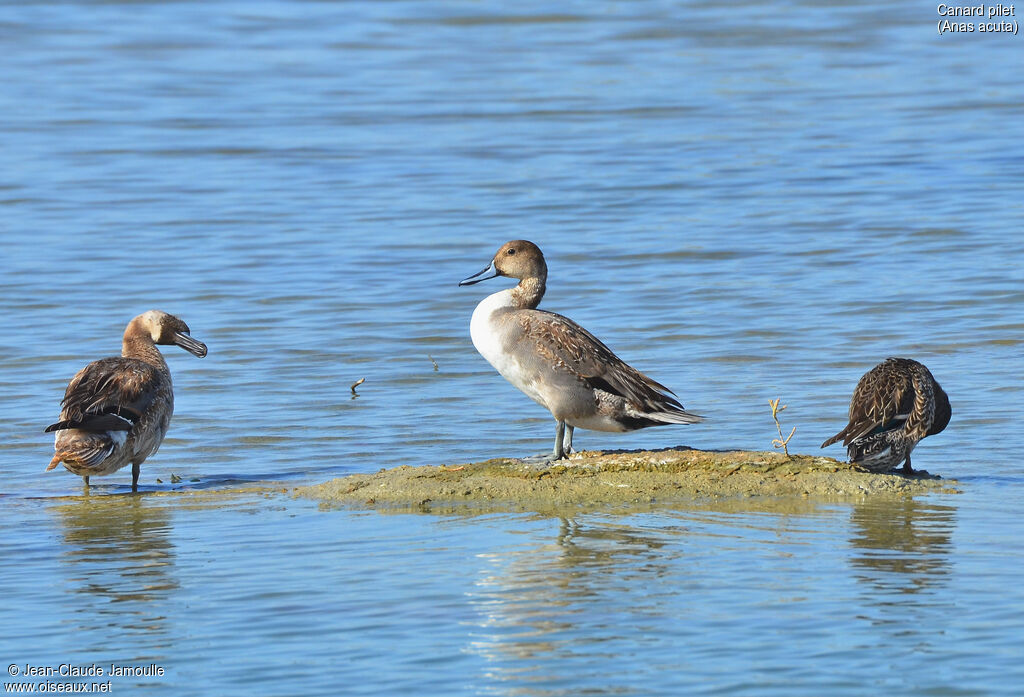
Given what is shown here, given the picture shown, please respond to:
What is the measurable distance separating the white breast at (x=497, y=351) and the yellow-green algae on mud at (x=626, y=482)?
0.39 m

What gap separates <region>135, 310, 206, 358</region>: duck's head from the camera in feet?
31.7

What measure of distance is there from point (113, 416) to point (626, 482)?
279 centimetres

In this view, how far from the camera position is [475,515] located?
24.5 ft

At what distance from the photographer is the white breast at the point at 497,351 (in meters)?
8.12

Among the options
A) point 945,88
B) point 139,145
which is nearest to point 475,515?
point 139,145

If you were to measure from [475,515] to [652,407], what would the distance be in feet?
3.79

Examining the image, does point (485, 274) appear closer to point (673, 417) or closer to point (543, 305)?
point (673, 417)

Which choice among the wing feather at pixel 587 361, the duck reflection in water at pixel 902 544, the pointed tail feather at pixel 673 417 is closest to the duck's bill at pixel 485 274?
the wing feather at pixel 587 361

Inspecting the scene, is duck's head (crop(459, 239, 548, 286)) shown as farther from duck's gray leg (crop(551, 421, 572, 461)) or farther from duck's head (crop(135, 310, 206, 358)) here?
duck's head (crop(135, 310, 206, 358))

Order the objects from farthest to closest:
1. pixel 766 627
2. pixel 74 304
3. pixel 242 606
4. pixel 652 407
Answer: pixel 74 304 → pixel 652 407 → pixel 242 606 → pixel 766 627

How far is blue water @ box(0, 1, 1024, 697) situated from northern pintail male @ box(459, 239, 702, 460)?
82 centimetres

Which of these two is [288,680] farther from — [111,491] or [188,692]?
[111,491]

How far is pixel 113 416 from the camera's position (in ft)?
28.2

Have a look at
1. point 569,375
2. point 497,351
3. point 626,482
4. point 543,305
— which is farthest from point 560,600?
point 543,305
